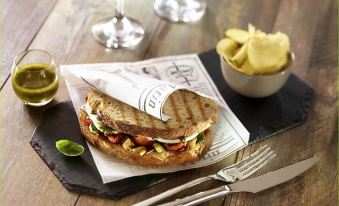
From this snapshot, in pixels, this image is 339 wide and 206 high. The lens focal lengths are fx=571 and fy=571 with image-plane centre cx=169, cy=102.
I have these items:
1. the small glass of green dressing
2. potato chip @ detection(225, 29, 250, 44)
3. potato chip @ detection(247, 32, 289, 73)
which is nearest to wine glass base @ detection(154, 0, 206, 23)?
potato chip @ detection(225, 29, 250, 44)

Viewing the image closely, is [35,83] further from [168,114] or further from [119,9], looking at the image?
[119,9]

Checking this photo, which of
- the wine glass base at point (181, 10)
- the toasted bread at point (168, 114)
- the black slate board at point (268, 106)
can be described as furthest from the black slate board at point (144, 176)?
the wine glass base at point (181, 10)

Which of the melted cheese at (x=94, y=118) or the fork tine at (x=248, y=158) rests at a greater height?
the melted cheese at (x=94, y=118)

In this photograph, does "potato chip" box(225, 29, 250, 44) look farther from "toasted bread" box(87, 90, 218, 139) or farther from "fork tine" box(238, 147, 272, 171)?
"fork tine" box(238, 147, 272, 171)

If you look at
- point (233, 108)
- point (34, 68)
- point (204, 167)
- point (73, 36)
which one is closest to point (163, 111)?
point (204, 167)

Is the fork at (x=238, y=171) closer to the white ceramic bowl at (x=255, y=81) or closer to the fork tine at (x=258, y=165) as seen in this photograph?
the fork tine at (x=258, y=165)

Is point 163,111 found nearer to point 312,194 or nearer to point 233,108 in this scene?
point 233,108
